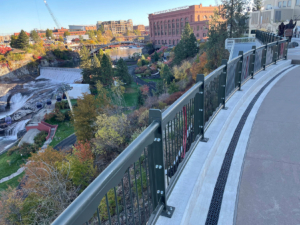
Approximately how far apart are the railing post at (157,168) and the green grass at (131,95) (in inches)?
1399

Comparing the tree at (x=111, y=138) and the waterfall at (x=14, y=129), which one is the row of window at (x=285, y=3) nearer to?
the tree at (x=111, y=138)

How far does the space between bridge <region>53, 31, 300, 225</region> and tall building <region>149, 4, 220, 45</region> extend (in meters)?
69.7

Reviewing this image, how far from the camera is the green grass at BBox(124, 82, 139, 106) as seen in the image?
38.9 m

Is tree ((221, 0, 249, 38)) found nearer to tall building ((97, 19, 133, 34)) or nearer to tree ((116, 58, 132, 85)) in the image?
tree ((116, 58, 132, 85))

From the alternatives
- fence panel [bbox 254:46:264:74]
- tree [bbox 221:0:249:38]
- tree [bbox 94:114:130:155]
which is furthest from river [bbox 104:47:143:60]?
fence panel [bbox 254:46:264:74]

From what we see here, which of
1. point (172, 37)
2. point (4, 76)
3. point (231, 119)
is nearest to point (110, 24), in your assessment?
point (172, 37)

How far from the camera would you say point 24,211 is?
38.0 ft

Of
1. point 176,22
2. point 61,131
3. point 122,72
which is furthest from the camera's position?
point 176,22

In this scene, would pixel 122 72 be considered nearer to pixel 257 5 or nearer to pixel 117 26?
pixel 257 5

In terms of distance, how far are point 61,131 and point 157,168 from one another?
104 ft

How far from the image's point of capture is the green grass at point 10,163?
22734 millimetres

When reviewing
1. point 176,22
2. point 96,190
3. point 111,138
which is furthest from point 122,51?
point 96,190

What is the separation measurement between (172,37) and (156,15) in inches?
570

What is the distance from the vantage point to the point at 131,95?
4247 cm
